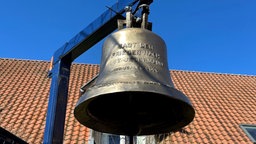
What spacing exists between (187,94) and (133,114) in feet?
23.7

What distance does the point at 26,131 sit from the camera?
748 centimetres

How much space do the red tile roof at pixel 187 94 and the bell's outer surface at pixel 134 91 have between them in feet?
13.5

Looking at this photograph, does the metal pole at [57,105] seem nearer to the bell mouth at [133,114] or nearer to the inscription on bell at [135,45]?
the bell mouth at [133,114]

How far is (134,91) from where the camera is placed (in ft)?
8.45

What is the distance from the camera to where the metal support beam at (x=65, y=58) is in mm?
3451

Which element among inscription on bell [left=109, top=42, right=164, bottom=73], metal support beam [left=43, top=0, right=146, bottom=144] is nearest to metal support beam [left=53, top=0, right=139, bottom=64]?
metal support beam [left=43, top=0, right=146, bottom=144]

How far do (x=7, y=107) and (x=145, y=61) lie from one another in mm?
6275

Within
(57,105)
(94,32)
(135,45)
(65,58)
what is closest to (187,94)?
(65,58)

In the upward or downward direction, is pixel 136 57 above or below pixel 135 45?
below

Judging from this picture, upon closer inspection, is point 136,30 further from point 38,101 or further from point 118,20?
point 38,101

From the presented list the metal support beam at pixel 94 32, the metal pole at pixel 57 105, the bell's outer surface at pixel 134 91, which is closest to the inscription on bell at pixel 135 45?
the bell's outer surface at pixel 134 91

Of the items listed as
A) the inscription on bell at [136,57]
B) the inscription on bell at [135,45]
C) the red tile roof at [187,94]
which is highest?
the red tile roof at [187,94]

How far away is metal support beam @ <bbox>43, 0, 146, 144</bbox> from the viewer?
11.3ft

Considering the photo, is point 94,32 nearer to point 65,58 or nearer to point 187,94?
point 65,58
